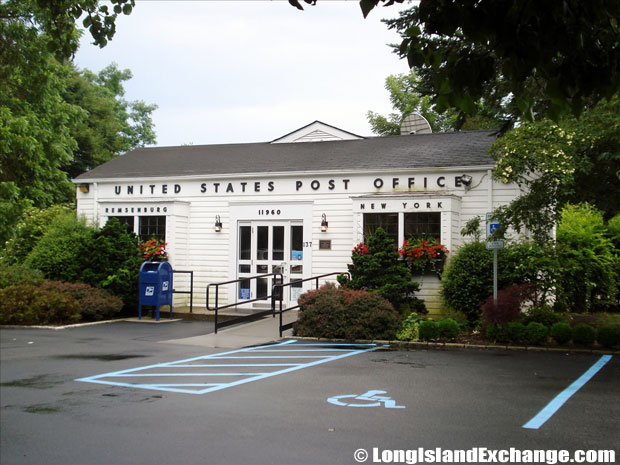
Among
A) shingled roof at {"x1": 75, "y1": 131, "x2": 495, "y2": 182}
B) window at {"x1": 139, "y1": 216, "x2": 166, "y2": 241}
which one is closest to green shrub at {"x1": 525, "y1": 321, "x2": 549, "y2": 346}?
shingled roof at {"x1": 75, "y1": 131, "x2": 495, "y2": 182}

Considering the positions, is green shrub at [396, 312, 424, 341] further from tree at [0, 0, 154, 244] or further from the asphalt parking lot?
tree at [0, 0, 154, 244]

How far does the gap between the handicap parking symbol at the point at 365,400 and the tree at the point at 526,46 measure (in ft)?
14.7

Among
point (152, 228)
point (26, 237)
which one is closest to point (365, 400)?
point (152, 228)

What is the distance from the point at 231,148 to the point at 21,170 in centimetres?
677

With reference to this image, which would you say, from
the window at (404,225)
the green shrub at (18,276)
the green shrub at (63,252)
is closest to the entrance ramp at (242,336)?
the window at (404,225)

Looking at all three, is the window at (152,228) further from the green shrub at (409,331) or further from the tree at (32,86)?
the green shrub at (409,331)

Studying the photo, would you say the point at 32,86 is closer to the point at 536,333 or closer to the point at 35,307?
the point at 35,307

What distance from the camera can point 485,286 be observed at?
14141mm

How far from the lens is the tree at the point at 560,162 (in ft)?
39.1

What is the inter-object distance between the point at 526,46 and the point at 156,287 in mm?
14592

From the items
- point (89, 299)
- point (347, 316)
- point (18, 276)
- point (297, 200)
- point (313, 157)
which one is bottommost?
point (347, 316)

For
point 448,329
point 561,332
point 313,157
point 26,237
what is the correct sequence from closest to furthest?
point 561,332, point 448,329, point 313,157, point 26,237

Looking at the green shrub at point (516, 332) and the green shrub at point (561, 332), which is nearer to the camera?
the green shrub at point (561, 332)

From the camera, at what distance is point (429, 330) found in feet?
41.5
